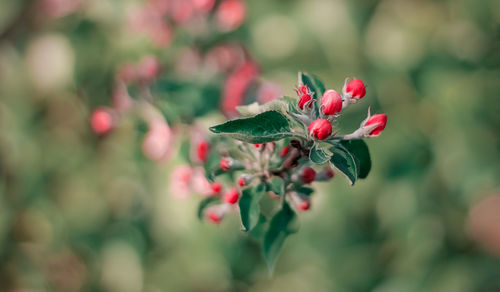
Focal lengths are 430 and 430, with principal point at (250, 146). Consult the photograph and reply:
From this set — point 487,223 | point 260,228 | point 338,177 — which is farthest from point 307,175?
point 487,223

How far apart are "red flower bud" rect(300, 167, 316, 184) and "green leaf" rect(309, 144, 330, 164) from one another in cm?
10

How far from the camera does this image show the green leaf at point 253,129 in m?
0.48

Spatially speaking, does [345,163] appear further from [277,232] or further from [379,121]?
[277,232]

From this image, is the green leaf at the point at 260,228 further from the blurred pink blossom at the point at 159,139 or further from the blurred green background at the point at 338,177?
the blurred green background at the point at 338,177

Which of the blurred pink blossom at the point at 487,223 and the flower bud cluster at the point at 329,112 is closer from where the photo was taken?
the flower bud cluster at the point at 329,112

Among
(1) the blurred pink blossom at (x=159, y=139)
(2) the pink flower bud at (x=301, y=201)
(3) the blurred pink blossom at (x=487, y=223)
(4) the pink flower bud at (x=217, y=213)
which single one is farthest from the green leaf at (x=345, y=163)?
(3) the blurred pink blossom at (x=487, y=223)

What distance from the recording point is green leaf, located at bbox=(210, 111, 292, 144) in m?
0.48

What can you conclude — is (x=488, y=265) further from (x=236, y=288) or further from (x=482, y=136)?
(x=236, y=288)

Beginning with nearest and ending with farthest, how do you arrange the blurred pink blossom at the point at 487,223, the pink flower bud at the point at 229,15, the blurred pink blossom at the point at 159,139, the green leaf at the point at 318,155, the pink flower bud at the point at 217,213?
1. the green leaf at the point at 318,155
2. the pink flower bud at the point at 217,213
3. the blurred pink blossom at the point at 159,139
4. the pink flower bud at the point at 229,15
5. the blurred pink blossom at the point at 487,223

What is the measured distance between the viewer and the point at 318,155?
1.58 ft

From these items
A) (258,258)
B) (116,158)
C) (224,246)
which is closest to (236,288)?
(258,258)

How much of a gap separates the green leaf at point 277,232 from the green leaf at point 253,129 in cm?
17

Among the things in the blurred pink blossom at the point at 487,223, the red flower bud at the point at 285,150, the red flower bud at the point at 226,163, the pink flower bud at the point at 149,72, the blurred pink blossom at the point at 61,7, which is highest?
the blurred pink blossom at the point at 61,7

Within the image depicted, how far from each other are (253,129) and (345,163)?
0.39 feet
